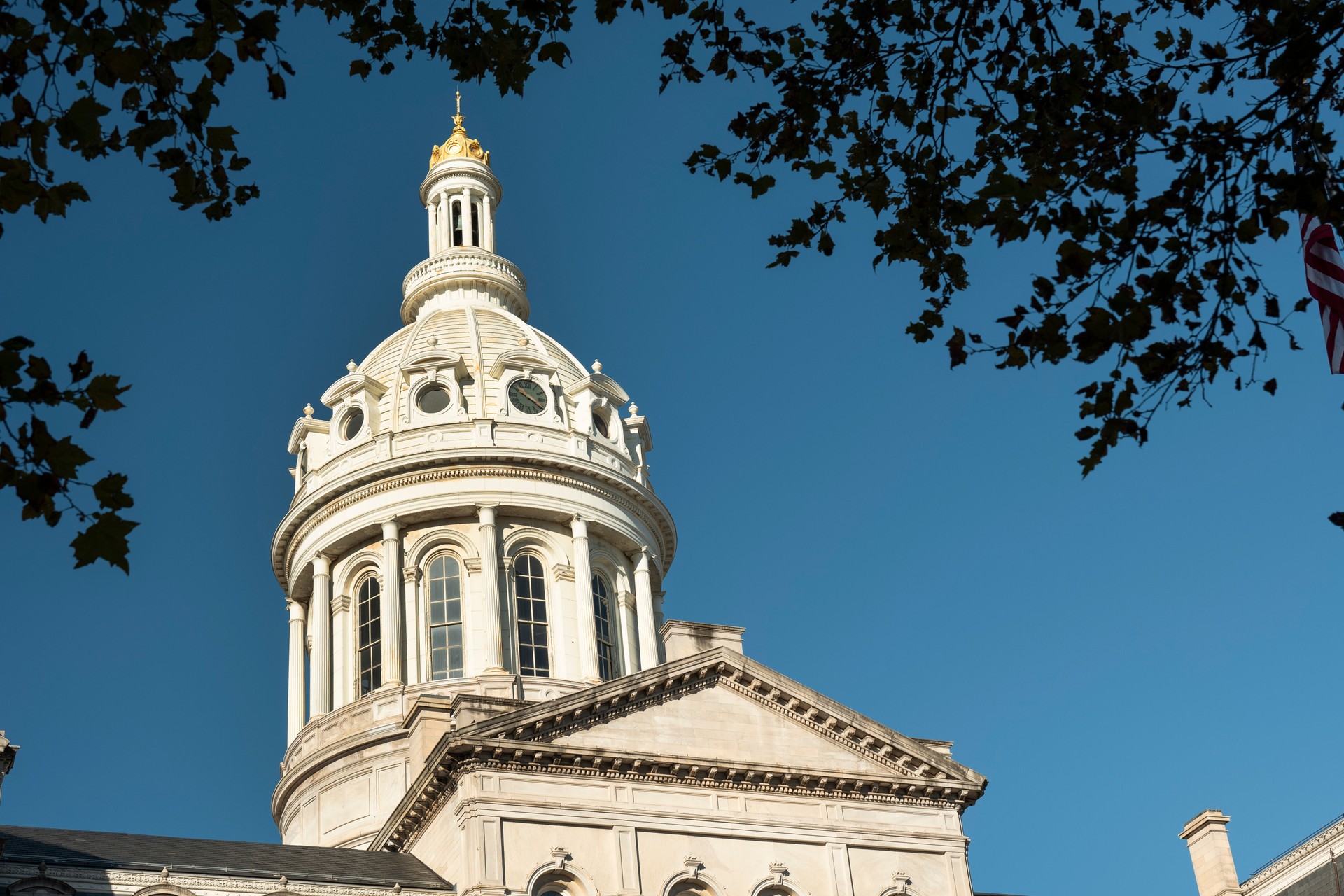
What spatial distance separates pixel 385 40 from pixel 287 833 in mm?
38264

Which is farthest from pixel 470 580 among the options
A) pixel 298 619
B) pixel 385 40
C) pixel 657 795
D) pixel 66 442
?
pixel 66 442

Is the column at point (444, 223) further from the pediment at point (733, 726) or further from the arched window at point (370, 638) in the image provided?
the pediment at point (733, 726)

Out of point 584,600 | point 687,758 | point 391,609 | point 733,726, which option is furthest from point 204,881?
point 584,600

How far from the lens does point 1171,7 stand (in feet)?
50.7

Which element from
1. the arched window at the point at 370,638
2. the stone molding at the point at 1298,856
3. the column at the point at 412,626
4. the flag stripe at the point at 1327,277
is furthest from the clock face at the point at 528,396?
the flag stripe at the point at 1327,277

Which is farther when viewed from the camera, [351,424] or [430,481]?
[351,424]

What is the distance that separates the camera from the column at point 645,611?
52844 mm

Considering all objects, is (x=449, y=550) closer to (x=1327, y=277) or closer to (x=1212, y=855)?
(x=1212, y=855)

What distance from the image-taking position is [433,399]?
54.9 metres

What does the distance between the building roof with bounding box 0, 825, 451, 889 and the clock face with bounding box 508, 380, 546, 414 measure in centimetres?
1957

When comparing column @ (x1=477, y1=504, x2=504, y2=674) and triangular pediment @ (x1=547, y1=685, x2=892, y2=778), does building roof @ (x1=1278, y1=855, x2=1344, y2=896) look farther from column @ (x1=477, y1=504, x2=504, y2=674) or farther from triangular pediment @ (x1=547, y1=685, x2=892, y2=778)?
column @ (x1=477, y1=504, x2=504, y2=674)

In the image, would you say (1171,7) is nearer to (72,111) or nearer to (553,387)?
(72,111)

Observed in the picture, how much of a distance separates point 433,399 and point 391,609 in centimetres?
730

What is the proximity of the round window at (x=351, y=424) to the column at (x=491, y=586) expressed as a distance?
19.3 ft
